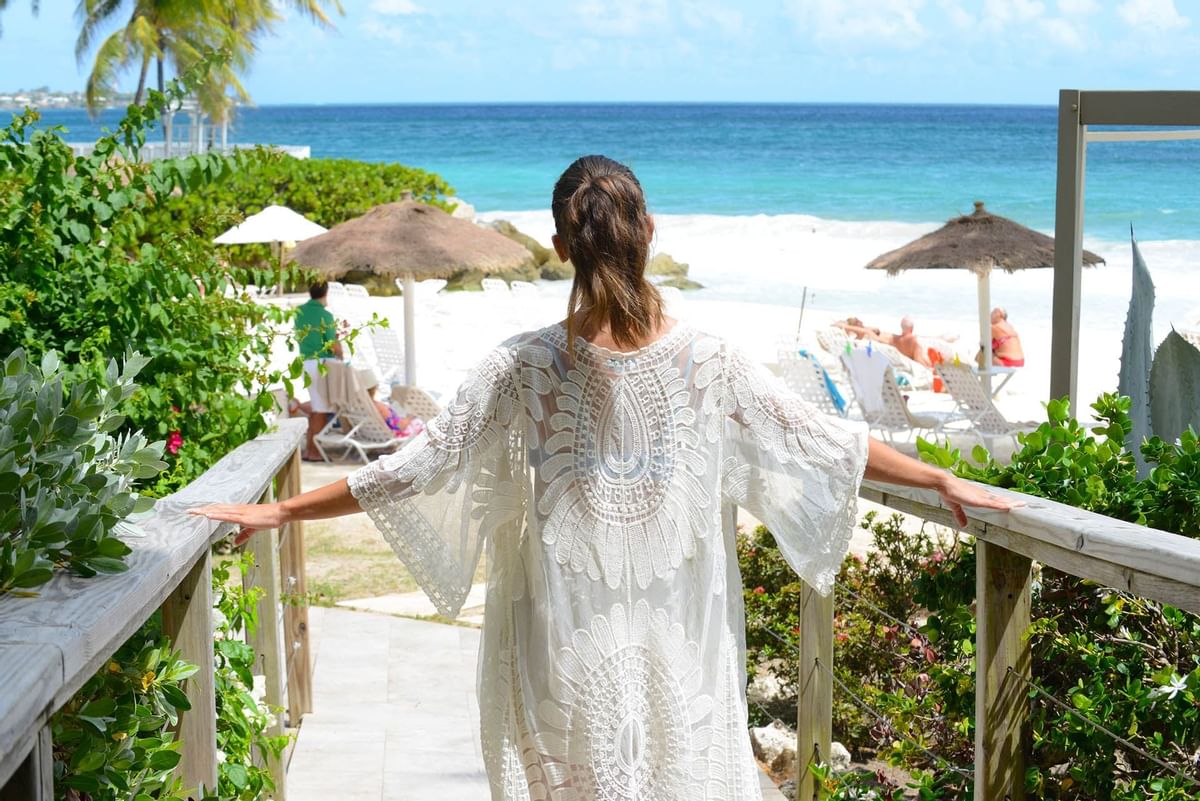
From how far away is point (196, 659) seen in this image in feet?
7.18

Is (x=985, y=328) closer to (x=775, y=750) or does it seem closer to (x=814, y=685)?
(x=775, y=750)

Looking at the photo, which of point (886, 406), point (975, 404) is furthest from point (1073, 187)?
point (886, 406)

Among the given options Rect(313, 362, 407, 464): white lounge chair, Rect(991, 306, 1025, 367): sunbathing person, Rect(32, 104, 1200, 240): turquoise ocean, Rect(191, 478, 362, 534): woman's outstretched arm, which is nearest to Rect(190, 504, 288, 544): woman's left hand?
Rect(191, 478, 362, 534): woman's outstretched arm

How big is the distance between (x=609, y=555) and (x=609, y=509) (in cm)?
8

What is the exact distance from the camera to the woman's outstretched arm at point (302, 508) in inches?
88.9

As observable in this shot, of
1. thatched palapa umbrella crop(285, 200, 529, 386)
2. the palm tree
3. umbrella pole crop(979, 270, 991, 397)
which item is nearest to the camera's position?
thatched palapa umbrella crop(285, 200, 529, 386)

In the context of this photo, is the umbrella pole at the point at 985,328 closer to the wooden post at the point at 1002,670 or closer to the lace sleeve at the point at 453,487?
the wooden post at the point at 1002,670

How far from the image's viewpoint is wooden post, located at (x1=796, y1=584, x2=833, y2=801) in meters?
3.12

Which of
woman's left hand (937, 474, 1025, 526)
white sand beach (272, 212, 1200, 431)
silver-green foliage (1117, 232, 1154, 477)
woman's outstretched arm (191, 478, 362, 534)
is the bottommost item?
white sand beach (272, 212, 1200, 431)

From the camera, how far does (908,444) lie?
40.1ft

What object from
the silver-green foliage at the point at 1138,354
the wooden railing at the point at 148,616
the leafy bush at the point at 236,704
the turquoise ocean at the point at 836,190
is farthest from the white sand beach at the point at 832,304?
the leafy bush at the point at 236,704

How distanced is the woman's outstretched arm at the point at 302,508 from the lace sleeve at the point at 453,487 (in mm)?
24

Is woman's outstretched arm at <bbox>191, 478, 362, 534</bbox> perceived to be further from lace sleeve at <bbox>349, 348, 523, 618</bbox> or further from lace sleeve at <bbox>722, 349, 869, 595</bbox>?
lace sleeve at <bbox>722, 349, 869, 595</bbox>

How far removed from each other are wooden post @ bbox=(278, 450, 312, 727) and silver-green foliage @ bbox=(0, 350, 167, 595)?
2.35 m
